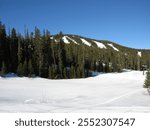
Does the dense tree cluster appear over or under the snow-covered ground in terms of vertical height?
over

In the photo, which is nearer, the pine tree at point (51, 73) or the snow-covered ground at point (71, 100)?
the snow-covered ground at point (71, 100)

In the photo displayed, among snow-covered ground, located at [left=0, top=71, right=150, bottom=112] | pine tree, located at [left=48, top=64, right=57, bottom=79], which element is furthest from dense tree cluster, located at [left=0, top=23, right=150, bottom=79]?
snow-covered ground, located at [left=0, top=71, right=150, bottom=112]

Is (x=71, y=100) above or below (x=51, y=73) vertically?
below

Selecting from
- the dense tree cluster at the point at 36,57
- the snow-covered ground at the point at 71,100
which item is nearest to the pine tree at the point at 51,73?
the dense tree cluster at the point at 36,57

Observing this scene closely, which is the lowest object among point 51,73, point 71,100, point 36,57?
point 71,100

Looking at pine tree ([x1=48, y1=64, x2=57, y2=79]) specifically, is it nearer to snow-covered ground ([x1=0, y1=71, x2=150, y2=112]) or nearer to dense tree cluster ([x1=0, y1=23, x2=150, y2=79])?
dense tree cluster ([x1=0, y1=23, x2=150, y2=79])

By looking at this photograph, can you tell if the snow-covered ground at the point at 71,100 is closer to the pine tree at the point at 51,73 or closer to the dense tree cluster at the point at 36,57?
the dense tree cluster at the point at 36,57

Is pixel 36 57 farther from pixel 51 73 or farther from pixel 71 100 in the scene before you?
pixel 71 100

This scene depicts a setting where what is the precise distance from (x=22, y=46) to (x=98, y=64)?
37776 millimetres

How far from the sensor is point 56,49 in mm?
81000

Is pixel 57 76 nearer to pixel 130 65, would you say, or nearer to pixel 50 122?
pixel 50 122

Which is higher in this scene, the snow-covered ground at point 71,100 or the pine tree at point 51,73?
the pine tree at point 51,73

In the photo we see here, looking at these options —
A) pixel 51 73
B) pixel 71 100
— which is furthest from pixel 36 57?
Answer: pixel 71 100

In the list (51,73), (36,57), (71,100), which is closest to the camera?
(71,100)
